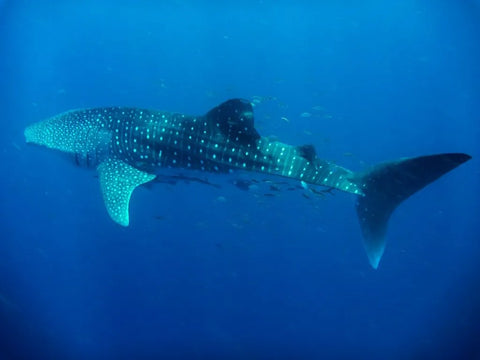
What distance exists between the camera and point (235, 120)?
5152mm

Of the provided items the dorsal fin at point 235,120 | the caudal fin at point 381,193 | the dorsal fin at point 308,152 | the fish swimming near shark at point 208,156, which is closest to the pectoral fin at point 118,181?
the fish swimming near shark at point 208,156

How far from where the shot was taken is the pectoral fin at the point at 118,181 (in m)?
5.84

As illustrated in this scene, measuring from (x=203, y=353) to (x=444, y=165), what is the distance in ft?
34.3

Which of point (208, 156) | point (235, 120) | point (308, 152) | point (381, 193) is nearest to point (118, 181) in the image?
point (208, 156)

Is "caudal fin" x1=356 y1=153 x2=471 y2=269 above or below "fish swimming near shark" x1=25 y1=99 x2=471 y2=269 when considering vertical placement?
below

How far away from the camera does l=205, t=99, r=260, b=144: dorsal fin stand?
16.5 ft

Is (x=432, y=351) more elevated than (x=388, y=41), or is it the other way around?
(x=388, y=41)

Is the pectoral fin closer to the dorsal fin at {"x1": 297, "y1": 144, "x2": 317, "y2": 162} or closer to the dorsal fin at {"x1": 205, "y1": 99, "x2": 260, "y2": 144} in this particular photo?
the dorsal fin at {"x1": 205, "y1": 99, "x2": 260, "y2": 144}

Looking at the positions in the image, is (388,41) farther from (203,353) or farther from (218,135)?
(218,135)

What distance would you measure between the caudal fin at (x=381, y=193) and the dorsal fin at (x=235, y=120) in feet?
5.16

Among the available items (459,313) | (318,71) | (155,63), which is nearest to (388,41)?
(318,71)

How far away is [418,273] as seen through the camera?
56.2 ft

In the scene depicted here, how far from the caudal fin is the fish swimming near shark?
11 mm

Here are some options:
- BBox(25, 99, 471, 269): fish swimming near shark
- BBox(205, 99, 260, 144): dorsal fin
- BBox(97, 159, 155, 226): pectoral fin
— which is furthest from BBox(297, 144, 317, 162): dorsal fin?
BBox(97, 159, 155, 226): pectoral fin
